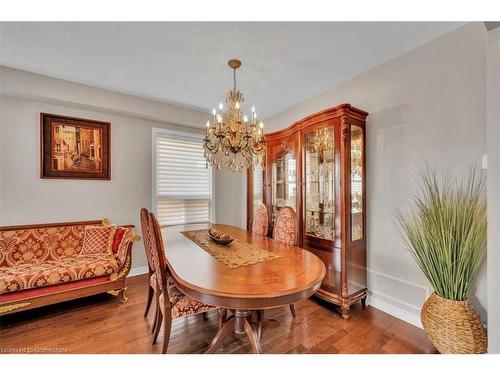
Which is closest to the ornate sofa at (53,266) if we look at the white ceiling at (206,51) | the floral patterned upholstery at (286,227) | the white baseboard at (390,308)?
the floral patterned upholstery at (286,227)

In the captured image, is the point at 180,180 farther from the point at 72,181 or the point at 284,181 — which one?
the point at 284,181

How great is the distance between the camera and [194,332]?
6.04ft

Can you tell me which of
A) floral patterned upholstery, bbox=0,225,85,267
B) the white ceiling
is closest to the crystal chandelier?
the white ceiling

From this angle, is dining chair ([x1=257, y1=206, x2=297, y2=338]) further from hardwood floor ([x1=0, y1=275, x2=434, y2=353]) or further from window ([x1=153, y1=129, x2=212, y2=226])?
window ([x1=153, y1=129, x2=212, y2=226])

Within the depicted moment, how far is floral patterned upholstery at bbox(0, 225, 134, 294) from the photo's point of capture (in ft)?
6.65

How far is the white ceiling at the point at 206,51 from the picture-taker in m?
1.72

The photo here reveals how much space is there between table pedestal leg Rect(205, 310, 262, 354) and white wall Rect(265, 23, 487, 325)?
1.48 metres

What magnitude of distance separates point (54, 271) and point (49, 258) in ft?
1.79

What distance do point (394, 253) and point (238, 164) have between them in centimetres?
177

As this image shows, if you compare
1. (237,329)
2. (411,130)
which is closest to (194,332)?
(237,329)

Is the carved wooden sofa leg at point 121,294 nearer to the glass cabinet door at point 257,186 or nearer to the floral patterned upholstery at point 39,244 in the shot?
the floral patterned upholstery at point 39,244

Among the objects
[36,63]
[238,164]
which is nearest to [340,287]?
[238,164]

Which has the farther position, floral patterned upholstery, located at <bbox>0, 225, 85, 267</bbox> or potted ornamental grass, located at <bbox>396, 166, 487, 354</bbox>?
floral patterned upholstery, located at <bbox>0, 225, 85, 267</bbox>

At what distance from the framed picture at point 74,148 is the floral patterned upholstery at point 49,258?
2.35 ft
